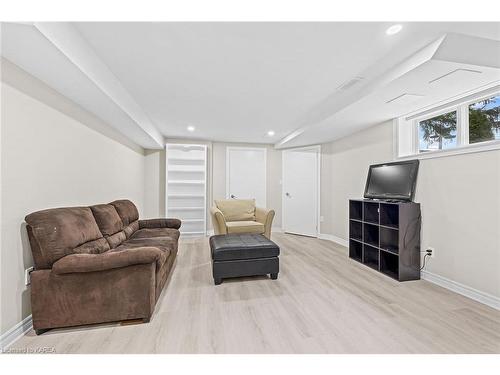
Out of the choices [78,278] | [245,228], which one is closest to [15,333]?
[78,278]

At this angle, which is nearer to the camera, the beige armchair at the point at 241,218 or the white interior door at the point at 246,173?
the beige armchair at the point at 241,218

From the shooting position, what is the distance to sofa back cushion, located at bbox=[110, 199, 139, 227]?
3225mm

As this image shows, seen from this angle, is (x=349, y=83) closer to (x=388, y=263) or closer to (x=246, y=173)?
(x=388, y=263)

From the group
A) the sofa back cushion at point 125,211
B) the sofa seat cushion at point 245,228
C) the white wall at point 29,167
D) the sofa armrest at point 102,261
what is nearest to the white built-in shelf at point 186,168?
the sofa back cushion at point 125,211

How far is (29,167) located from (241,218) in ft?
10.4

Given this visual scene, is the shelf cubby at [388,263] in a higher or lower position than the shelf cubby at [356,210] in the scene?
lower

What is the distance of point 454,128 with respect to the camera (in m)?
2.78

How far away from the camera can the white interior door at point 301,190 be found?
17.7 ft

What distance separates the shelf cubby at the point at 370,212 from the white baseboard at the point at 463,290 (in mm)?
871

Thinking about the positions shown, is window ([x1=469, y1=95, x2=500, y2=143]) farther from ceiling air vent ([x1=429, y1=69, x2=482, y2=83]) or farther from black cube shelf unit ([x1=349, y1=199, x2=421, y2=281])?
black cube shelf unit ([x1=349, y1=199, x2=421, y2=281])

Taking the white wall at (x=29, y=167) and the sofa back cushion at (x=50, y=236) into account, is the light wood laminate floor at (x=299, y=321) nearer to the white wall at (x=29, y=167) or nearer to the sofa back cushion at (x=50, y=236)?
the white wall at (x=29, y=167)
